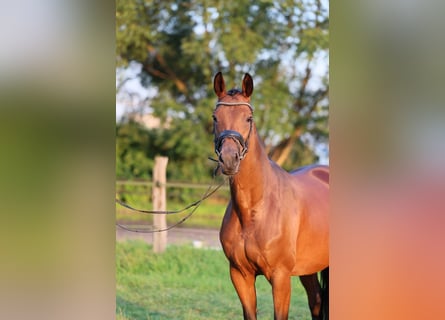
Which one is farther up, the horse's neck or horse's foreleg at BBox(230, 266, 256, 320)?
the horse's neck

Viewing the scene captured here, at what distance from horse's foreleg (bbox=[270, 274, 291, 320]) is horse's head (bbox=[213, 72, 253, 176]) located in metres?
0.53

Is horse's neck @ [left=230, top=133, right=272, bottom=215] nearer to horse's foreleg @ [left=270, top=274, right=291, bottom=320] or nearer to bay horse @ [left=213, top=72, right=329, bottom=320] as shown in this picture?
bay horse @ [left=213, top=72, right=329, bottom=320]

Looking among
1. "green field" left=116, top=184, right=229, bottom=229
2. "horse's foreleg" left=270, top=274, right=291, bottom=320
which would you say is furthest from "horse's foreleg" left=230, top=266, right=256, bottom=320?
"green field" left=116, top=184, right=229, bottom=229

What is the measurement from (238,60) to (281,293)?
18.0 feet

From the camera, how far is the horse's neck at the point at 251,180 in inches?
97.8

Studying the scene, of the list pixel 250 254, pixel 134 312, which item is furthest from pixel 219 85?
pixel 134 312

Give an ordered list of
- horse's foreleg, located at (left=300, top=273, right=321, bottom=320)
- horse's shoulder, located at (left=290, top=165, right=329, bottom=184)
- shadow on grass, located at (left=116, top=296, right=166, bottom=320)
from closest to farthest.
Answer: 1. horse's shoulder, located at (left=290, top=165, right=329, bottom=184)
2. horse's foreleg, located at (left=300, top=273, right=321, bottom=320)
3. shadow on grass, located at (left=116, top=296, right=166, bottom=320)

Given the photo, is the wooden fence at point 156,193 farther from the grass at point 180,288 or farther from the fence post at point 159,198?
the grass at point 180,288

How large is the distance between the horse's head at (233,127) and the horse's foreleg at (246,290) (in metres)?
0.52

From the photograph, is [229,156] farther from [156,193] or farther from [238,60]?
[238,60]

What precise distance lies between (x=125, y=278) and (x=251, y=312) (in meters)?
2.83

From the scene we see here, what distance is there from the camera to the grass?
412 cm

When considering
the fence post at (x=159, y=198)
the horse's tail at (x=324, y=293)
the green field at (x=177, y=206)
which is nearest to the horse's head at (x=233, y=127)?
the horse's tail at (x=324, y=293)
